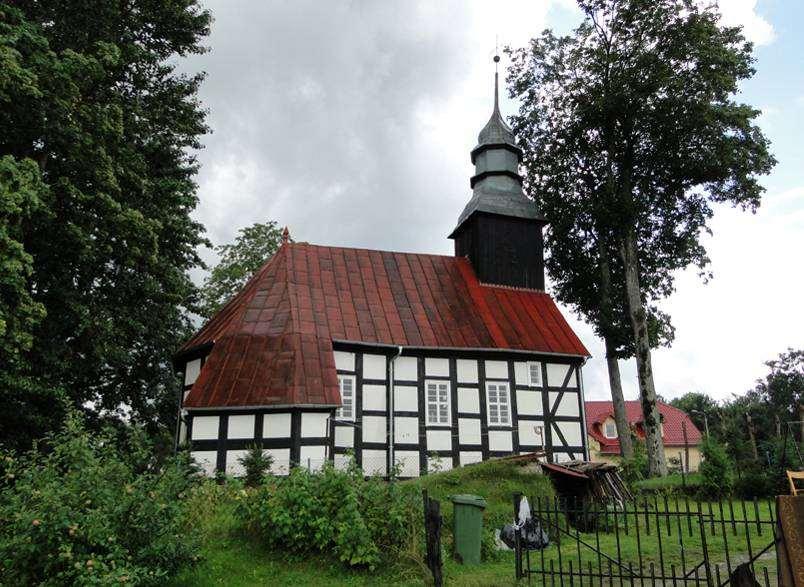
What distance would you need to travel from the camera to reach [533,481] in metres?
14.0

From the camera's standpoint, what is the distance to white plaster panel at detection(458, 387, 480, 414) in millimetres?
19672

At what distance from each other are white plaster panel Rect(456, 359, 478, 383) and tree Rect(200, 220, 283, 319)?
39.8 feet

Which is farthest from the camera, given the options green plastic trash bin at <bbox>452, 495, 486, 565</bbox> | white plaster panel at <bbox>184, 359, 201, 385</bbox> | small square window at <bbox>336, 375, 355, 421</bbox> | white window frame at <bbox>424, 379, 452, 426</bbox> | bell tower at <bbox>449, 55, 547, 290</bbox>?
bell tower at <bbox>449, 55, 547, 290</bbox>

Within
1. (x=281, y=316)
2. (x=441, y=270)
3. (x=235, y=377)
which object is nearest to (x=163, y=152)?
(x=281, y=316)

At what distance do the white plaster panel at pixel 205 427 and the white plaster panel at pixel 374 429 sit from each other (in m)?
4.28

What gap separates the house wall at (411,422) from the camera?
52.9 ft

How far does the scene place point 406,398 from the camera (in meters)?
19.2

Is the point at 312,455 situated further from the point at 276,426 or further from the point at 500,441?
the point at 500,441

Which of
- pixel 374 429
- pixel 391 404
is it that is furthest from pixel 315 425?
pixel 391 404

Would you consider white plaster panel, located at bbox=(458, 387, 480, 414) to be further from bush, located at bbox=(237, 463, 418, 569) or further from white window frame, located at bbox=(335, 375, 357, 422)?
bush, located at bbox=(237, 463, 418, 569)

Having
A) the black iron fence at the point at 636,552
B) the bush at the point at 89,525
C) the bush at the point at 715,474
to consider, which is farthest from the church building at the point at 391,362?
the bush at the point at 89,525

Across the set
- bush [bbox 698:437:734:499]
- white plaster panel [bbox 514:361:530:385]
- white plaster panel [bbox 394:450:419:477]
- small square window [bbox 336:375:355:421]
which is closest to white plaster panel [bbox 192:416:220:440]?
small square window [bbox 336:375:355:421]

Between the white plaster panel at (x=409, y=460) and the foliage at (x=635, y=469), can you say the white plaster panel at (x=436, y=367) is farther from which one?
the foliage at (x=635, y=469)

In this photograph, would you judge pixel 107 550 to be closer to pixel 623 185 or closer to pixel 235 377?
pixel 235 377
